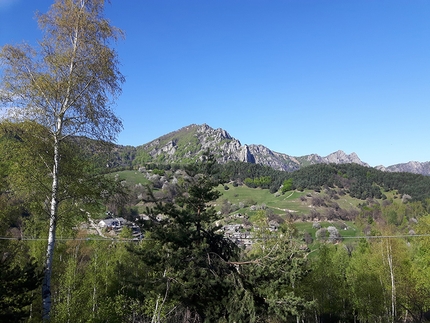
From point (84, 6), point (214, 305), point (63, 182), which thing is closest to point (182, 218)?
point (214, 305)

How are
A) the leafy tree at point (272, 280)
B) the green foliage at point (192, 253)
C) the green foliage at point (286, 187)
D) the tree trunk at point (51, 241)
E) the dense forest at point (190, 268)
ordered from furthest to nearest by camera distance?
1. the green foliage at point (286, 187)
2. the leafy tree at point (272, 280)
3. the green foliage at point (192, 253)
4. the dense forest at point (190, 268)
5. the tree trunk at point (51, 241)

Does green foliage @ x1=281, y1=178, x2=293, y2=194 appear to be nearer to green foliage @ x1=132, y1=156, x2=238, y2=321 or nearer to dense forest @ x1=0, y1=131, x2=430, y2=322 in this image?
dense forest @ x1=0, y1=131, x2=430, y2=322

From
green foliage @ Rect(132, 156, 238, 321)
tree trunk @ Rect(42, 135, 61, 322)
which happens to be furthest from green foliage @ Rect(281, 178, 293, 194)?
tree trunk @ Rect(42, 135, 61, 322)

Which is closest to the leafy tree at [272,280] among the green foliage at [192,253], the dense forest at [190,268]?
the dense forest at [190,268]

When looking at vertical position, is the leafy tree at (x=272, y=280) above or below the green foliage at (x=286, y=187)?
Result: below

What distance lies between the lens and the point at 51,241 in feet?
26.7

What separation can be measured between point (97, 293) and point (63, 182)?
16924 millimetres

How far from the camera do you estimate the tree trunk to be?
25.6ft

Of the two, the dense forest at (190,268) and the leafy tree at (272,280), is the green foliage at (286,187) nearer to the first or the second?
the dense forest at (190,268)

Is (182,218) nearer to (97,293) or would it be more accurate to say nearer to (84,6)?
(84,6)

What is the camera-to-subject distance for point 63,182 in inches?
345

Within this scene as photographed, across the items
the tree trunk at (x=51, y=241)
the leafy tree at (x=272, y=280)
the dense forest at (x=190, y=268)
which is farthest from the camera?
the leafy tree at (x=272, y=280)

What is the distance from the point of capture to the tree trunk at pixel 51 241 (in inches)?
308

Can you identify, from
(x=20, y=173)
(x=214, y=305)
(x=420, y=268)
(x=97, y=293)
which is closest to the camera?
(x=20, y=173)
